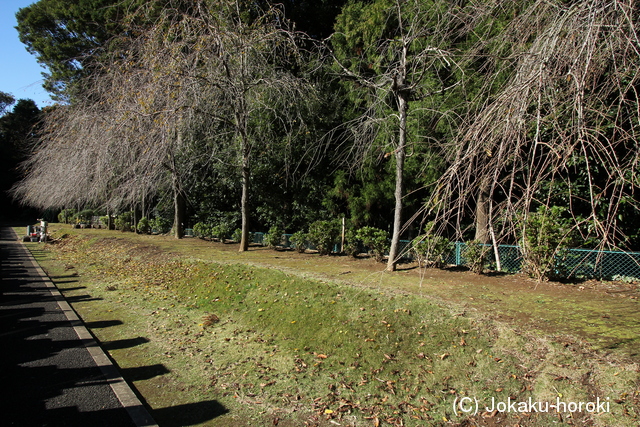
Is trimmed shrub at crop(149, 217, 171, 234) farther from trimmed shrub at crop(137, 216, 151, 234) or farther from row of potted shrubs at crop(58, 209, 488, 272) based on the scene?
row of potted shrubs at crop(58, 209, 488, 272)

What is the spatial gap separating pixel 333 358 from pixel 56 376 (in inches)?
125

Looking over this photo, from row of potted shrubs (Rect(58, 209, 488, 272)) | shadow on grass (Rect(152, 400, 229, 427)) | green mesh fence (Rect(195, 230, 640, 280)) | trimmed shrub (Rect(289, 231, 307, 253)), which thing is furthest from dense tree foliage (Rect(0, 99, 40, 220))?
green mesh fence (Rect(195, 230, 640, 280))

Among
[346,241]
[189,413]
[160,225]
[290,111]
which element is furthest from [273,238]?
[189,413]

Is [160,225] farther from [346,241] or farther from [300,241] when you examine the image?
[346,241]

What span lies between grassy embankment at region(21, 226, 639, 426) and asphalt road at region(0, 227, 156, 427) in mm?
340

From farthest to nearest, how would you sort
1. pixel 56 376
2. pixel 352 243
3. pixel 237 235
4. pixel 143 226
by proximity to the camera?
pixel 143 226 → pixel 237 235 → pixel 352 243 → pixel 56 376

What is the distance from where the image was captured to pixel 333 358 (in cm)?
509

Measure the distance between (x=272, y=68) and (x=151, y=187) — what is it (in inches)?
192

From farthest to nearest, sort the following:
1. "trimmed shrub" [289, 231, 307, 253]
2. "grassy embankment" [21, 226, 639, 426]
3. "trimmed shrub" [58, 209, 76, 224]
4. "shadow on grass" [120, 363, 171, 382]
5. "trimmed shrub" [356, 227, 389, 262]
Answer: "trimmed shrub" [58, 209, 76, 224], "trimmed shrub" [289, 231, 307, 253], "trimmed shrub" [356, 227, 389, 262], "shadow on grass" [120, 363, 171, 382], "grassy embankment" [21, 226, 639, 426]

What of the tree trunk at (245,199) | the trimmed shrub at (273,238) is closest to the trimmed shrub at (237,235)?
the trimmed shrub at (273,238)

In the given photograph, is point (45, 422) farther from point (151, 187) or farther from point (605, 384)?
point (151, 187)

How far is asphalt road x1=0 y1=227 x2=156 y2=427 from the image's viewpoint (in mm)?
3658

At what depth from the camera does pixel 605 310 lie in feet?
19.2

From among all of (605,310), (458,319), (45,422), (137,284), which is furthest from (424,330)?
(137,284)
